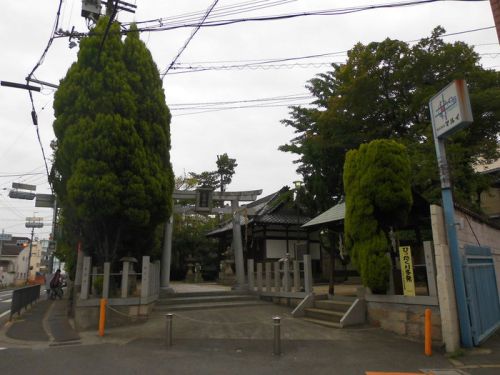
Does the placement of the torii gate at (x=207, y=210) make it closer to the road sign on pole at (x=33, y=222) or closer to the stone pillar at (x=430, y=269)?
the stone pillar at (x=430, y=269)

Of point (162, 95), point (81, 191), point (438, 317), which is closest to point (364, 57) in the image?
point (162, 95)

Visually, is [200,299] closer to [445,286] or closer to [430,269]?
[430,269]

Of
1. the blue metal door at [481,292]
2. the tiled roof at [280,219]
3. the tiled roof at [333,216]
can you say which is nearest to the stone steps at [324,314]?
the tiled roof at [333,216]

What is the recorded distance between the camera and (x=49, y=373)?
6293 mm

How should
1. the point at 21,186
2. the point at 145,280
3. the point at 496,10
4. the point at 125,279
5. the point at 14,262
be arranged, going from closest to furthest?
the point at 496,10
the point at 125,279
the point at 145,280
the point at 21,186
the point at 14,262

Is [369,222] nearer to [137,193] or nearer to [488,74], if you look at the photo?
[137,193]

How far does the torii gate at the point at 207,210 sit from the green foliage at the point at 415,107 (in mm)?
4445

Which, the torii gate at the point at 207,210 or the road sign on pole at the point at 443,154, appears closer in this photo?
the road sign on pole at the point at 443,154

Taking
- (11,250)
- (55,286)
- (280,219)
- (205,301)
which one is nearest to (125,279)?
(205,301)

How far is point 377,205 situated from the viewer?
9562mm

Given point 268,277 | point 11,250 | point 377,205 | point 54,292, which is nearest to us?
point 377,205

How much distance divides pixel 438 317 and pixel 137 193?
7.98 metres

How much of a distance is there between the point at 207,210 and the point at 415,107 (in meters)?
9.49

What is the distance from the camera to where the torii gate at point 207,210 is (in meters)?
16.1
